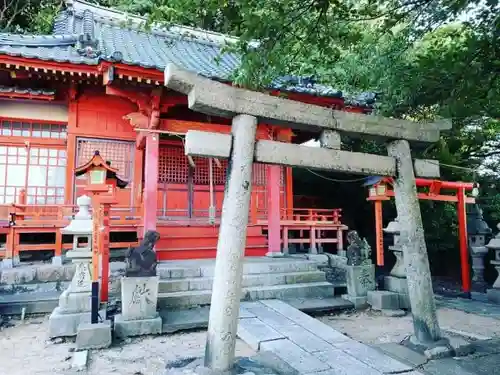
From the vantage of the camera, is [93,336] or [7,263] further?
[7,263]

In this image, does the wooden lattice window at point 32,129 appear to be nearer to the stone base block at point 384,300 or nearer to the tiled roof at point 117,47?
the tiled roof at point 117,47

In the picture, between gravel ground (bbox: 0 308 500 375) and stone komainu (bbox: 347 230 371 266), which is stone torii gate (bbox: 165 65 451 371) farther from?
stone komainu (bbox: 347 230 371 266)

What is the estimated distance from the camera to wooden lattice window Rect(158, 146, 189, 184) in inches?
358

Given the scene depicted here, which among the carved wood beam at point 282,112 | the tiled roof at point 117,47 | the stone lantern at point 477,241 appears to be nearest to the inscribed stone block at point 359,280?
the carved wood beam at point 282,112

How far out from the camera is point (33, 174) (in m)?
8.41

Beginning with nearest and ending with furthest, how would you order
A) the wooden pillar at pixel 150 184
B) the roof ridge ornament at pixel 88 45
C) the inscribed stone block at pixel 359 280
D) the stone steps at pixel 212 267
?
the stone steps at pixel 212 267, the inscribed stone block at pixel 359 280, the wooden pillar at pixel 150 184, the roof ridge ornament at pixel 88 45

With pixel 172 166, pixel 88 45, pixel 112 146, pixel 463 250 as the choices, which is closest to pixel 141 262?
pixel 172 166

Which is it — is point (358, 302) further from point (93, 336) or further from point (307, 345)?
point (93, 336)

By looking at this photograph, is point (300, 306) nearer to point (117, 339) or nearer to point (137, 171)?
point (117, 339)

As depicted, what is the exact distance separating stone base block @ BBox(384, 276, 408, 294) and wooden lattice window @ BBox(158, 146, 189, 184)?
17.7 feet

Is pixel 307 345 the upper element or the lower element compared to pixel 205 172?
lower

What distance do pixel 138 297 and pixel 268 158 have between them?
2.80m

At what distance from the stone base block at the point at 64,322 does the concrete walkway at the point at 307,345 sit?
2.23 metres

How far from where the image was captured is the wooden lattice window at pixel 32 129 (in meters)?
8.34
